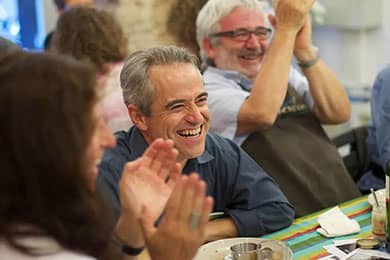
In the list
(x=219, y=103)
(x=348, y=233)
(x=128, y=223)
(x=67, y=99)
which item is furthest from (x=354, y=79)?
(x=67, y=99)

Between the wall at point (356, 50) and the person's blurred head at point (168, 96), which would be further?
the wall at point (356, 50)

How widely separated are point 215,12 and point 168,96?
769 mm

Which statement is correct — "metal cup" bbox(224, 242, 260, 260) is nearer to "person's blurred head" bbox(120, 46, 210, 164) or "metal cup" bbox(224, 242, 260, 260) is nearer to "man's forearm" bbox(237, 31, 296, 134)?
"person's blurred head" bbox(120, 46, 210, 164)

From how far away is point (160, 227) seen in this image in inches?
53.4

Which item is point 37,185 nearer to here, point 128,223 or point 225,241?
point 128,223

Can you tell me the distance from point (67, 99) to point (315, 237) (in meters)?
0.99

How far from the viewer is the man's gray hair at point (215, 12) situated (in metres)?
2.49

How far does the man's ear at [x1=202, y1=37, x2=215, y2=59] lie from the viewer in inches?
101

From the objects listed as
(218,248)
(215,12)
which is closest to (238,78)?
Answer: (215,12)

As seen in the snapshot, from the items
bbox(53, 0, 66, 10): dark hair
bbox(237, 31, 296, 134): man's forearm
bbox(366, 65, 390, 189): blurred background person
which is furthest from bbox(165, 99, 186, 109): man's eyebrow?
bbox(53, 0, 66, 10): dark hair

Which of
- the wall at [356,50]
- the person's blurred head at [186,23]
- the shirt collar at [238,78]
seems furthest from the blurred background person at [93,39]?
the wall at [356,50]

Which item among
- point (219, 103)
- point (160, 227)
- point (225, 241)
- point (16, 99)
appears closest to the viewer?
point (16, 99)

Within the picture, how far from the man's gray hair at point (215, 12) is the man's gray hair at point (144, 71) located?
67 centimetres

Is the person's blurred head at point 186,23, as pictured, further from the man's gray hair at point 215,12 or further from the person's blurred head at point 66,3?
the person's blurred head at point 66,3
